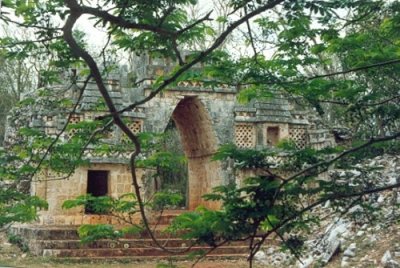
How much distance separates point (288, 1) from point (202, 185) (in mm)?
11612

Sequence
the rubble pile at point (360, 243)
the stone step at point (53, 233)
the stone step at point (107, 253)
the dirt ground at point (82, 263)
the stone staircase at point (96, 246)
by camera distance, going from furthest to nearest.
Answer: the stone step at point (53, 233) → the stone staircase at point (96, 246) → the stone step at point (107, 253) → the dirt ground at point (82, 263) → the rubble pile at point (360, 243)

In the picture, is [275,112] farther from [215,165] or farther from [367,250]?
[367,250]

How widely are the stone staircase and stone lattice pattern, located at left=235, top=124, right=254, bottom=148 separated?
3013 mm

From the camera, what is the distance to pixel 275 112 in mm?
14805

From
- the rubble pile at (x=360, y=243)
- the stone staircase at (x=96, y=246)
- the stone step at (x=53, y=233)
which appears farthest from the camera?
the stone step at (x=53, y=233)

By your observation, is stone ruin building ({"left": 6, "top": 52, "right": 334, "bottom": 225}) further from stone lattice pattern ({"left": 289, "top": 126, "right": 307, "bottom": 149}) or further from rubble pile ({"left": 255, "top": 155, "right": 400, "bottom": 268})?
rubble pile ({"left": 255, "top": 155, "right": 400, "bottom": 268})

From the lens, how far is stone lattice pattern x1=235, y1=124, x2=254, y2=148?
14742 mm

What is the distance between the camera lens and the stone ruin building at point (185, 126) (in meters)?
13.0

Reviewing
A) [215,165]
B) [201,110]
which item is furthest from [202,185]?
[201,110]

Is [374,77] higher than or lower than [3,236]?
higher

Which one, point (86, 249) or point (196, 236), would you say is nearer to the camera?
point (196, 236)

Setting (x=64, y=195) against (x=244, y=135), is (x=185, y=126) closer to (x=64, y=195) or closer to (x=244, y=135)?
(x=244, y=135)

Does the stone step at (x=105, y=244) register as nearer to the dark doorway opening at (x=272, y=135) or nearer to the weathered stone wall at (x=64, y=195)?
the weathered stone wall at (x=64, y=195)

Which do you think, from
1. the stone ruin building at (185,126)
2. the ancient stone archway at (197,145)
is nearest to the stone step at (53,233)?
the stone ruin building at (185,126)
